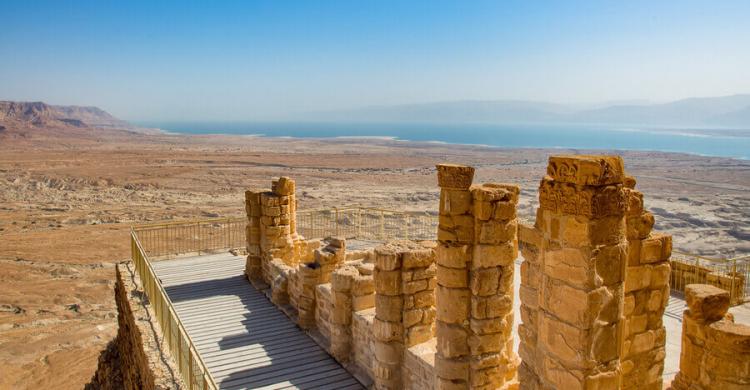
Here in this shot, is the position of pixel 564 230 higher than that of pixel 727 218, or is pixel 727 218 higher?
pixel 564 230

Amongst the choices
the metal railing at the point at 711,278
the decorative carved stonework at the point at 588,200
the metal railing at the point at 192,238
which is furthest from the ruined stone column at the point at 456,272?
the metal railing at the point at 192,238

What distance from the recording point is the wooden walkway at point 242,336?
32.8 ft

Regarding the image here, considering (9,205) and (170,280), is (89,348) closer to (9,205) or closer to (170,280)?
(170,280)

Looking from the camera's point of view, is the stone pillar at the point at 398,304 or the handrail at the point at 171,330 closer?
the handrail at the point at 171,330

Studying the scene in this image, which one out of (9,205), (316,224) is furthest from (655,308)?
(9,205)

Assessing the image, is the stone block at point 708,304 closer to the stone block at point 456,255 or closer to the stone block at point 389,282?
the stone block at point 456,255

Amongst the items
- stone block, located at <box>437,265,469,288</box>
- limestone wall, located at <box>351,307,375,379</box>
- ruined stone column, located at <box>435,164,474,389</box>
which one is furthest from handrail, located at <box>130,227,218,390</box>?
stone block, located at <box>437,265,469,288</box>

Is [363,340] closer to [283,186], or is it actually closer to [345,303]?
[345,303]

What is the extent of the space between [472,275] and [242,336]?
6.00 meters

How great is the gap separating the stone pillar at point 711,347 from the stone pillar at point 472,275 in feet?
7.63

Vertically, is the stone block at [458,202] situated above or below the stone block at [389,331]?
above

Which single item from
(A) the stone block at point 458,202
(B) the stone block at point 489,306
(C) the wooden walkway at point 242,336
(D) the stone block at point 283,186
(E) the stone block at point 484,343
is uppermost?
(A) the stone block at point 458,202

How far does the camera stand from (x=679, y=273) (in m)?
14.6

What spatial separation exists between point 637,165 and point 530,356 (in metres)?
66.2
